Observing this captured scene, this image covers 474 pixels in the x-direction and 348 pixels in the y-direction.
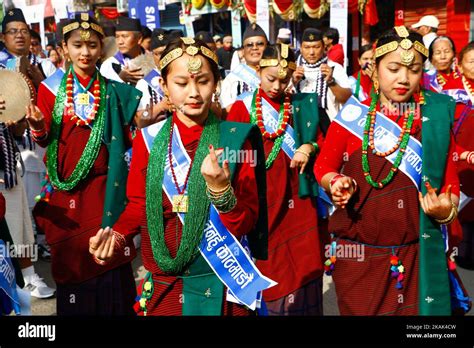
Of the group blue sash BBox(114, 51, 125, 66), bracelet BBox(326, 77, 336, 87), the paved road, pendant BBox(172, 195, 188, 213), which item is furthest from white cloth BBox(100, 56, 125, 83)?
pendant BBox(172, 195, 188, 213)

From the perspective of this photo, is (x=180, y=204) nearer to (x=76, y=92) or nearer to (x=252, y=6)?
(x=76, y=92)

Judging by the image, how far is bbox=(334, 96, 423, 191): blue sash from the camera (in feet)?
11.2

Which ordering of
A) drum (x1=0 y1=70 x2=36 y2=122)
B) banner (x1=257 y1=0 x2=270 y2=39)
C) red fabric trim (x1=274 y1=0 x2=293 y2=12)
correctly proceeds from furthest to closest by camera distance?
red fabric trim (x1=274 y1=0 x2=293 y2=12), banner (x1=257 y1=0 x2=270 y2=39), drum (x1=0 y1=70 x2=36 y2=122)

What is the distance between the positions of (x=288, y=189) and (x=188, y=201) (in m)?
1.88

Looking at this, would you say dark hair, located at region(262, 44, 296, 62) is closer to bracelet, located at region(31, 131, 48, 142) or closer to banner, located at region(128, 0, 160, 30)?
bracelet, located at region(31, 131, 48, 142)

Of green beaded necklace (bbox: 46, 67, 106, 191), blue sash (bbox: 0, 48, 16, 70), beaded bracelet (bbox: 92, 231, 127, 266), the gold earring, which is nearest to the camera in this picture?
beaded bracelet (bbox: 92, 231, 127, 266)

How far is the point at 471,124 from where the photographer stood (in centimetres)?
567

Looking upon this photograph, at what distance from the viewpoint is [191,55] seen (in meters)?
2.83

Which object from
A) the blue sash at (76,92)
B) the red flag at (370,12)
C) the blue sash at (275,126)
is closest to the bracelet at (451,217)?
the blue sash at (275,126)

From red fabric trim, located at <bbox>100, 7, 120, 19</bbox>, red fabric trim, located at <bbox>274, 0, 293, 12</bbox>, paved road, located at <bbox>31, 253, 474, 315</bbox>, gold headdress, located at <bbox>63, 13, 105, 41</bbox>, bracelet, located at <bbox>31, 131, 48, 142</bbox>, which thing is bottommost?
paved road, located at <bbox>31, 253, 474, 315</bbox>

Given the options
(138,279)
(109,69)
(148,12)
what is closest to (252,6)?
(148,12)

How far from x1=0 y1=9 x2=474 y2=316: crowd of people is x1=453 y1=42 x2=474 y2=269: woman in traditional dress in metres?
1.35

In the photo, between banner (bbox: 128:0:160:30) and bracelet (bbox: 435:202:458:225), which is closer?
bracelet (bbox: 435:202:458:225)

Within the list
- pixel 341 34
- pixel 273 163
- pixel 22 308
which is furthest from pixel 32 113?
pixel 341 34
